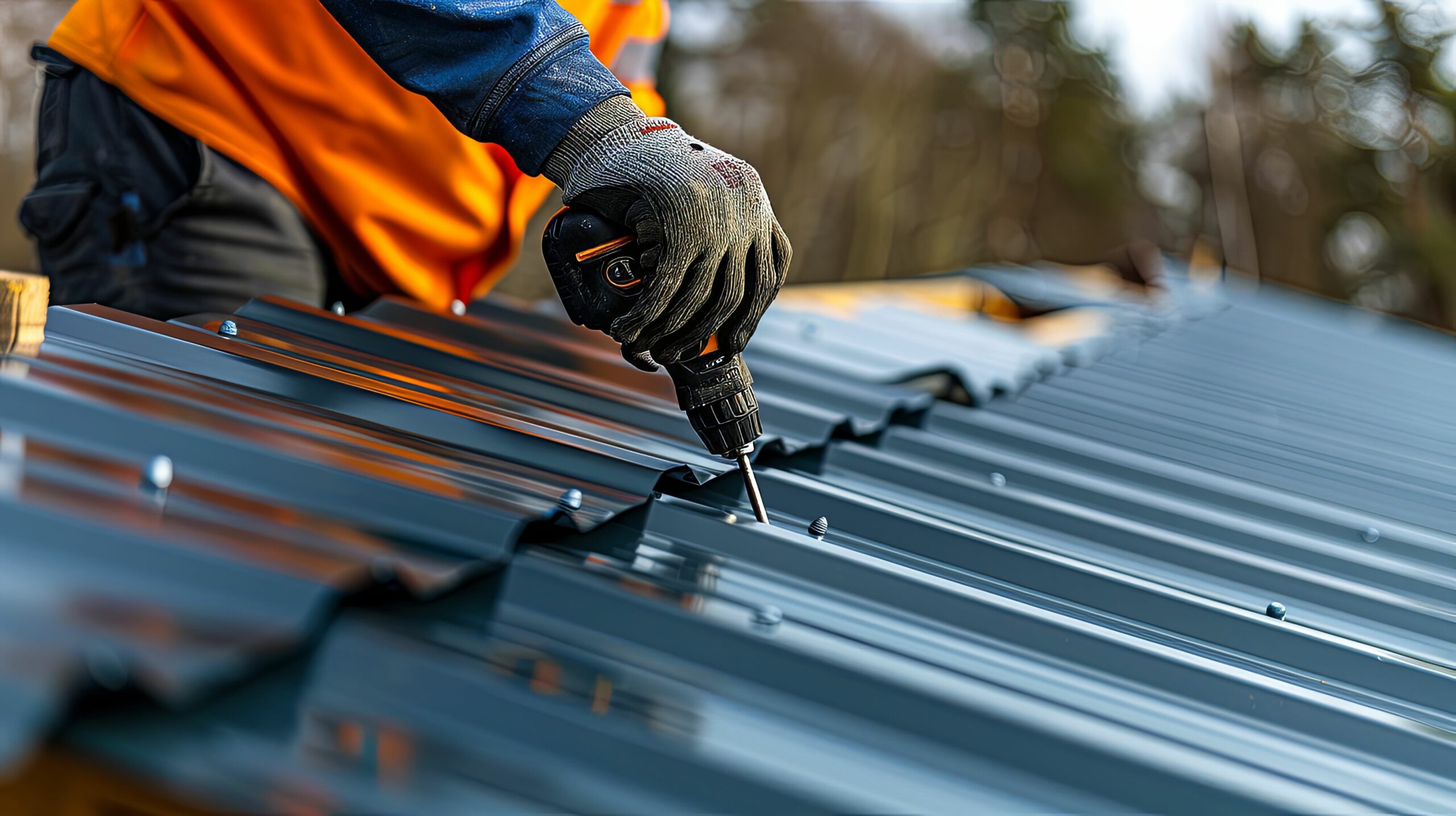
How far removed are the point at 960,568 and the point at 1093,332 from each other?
3.78 metres

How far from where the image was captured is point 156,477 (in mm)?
1007

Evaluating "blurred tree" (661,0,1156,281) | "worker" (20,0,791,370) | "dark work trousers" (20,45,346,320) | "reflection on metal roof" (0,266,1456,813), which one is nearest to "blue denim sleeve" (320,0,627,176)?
"worker" (20,0,791,370)

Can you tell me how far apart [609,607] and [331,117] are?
1.47 metres

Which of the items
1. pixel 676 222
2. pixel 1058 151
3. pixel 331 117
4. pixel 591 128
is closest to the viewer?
pixel 676 222

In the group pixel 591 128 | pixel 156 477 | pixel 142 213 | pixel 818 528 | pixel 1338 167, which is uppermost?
pixel 1338 167

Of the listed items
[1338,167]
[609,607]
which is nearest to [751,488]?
[609,607]

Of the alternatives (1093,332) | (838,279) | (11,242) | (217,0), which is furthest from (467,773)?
(838,279)

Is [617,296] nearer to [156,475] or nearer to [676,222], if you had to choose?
[676,222]

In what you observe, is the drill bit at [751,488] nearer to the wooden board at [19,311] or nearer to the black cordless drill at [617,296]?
the black cordless drill at [617,296]

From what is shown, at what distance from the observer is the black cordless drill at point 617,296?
145cm

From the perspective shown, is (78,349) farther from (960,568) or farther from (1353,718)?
(1353,718)

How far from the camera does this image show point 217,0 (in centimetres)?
203

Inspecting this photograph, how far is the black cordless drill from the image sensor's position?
1.45 meters

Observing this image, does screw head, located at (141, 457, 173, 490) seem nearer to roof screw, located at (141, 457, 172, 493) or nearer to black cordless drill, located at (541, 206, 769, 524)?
roof screw, located at (141, 457, 172, 493)
